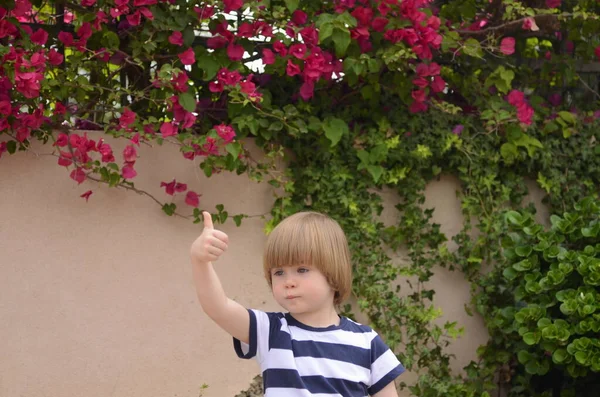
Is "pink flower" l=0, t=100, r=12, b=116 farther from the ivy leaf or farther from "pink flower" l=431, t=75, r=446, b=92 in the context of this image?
"pink flower" l=431, t=75, r=446, b=92

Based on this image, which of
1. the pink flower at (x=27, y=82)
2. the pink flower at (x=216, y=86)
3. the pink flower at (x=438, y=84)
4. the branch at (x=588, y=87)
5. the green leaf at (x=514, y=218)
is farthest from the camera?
the branch at (x=588, y=87)

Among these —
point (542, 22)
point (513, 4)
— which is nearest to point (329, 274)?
point (513, 4)

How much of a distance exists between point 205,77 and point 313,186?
0.67 m

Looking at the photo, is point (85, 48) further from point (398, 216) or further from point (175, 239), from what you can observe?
point (398, 216)

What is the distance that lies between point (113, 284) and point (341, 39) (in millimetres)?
1398

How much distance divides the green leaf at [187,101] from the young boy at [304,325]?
56.1 inches

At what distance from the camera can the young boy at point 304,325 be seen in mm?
2264

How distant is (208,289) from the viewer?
7.28 ft

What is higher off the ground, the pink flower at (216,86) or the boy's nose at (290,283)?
the boy's nose at (290,283)

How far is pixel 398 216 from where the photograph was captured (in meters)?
4.23

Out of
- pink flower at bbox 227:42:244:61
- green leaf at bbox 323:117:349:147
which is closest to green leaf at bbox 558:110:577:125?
green leaf at bbox 323:117:349:147

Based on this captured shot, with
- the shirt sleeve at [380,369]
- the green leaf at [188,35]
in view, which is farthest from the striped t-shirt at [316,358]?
the green leaf at [188,35]

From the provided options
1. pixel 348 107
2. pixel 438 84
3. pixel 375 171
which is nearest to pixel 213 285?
pixel 375 171

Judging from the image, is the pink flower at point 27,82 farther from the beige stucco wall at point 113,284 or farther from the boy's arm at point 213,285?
the boy's arm at point 213,285
